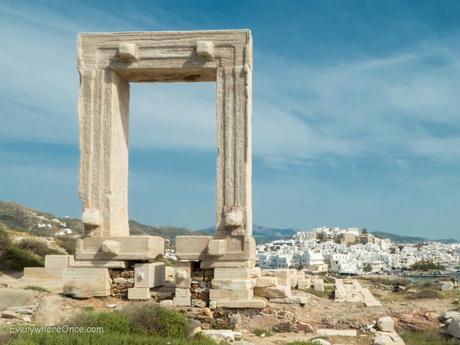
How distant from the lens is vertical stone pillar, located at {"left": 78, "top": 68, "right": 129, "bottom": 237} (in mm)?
12812

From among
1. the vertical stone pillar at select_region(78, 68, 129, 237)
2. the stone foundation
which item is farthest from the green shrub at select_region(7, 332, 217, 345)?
the vertical stone pillar at select_region(78, 68, 129, 237)

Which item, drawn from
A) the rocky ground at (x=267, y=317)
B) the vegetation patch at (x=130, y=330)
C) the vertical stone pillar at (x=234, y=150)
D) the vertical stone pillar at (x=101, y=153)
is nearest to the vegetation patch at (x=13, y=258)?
the rocky ground at (x=267, y=317)

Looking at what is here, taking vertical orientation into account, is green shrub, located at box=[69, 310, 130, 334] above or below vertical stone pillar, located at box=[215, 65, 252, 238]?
below

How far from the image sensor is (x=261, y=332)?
1095cm

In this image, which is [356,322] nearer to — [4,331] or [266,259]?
[4,331]

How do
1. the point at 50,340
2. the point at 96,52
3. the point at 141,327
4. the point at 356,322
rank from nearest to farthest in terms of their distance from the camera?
1. the point at 50,340
2. the point at 141,327
3. the point at 356,322
4. the point at 96,52

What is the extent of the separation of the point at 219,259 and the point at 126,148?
143 inches

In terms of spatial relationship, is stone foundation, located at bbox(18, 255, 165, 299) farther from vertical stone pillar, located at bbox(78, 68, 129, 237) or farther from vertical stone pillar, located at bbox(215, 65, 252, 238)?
vertical stone pillar, located at bbox(215, 65, 252, 238)

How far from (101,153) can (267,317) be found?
4.90m

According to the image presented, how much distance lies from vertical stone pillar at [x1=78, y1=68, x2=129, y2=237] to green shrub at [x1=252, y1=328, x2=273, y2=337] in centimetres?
383

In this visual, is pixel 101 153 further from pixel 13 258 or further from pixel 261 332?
pixel 13 258

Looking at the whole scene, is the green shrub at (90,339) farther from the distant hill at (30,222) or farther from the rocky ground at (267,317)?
the distant hill at (30,222)

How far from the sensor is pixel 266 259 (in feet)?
273

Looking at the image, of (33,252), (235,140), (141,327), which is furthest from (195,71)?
(33,252)
